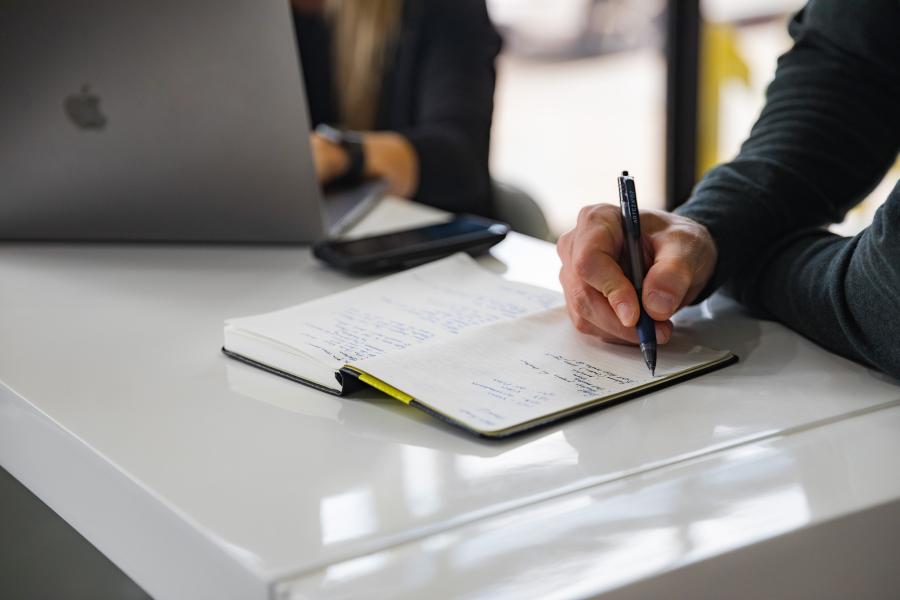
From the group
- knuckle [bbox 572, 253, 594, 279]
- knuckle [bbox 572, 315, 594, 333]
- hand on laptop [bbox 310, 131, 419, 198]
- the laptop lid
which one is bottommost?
hand on laptop [bbox 310, 131, 419, 198]

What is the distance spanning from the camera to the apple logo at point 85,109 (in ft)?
3.52

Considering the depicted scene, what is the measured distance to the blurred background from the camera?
2.68 m

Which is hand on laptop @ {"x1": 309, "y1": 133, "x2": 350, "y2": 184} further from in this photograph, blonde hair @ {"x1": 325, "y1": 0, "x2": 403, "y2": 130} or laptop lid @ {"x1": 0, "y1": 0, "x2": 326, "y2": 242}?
blonde hair @ {"x1": 325, "y1": 0, "x2": 403, "y2": 130}

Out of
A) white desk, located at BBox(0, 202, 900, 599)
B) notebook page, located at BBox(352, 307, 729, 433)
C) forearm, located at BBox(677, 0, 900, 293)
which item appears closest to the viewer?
white desk, located at BBox(0, 202, 900, 599)

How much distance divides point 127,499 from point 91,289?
1.54 ft

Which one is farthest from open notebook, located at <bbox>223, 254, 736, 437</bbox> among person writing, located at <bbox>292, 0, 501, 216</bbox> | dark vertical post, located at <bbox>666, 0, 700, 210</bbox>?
dark vertical post, located at <bbox>666, 0, 700, 210</bbox>

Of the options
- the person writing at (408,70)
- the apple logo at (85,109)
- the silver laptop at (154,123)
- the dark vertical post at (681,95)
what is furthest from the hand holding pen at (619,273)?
the dark vertical post at (681,95)

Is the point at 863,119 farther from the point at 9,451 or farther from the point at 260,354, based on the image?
the point at 9,451

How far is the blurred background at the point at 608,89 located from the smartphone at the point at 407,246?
1.58m

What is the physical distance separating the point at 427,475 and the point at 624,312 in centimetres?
23

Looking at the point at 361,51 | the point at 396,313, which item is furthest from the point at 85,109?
the point at 361,51

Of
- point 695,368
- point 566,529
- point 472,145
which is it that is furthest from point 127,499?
point 472,145

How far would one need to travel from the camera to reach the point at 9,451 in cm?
71

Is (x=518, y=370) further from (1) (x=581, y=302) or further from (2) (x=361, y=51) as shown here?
(2) (x=361, y=51)
